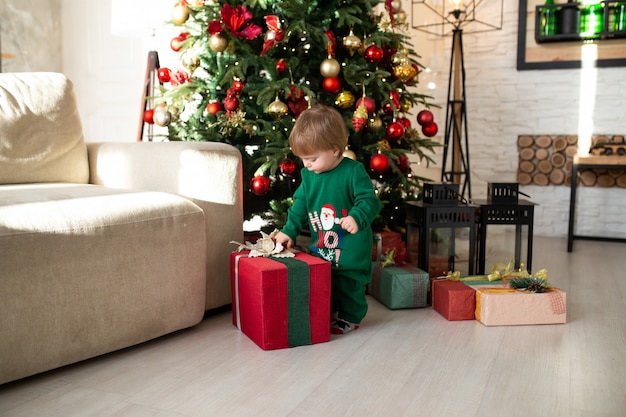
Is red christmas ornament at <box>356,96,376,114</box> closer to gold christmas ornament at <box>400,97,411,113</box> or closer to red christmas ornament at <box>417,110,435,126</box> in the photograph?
gold christmas ornament at <box>400,97,411,113</box>

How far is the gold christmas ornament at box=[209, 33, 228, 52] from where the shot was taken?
250 centimetres

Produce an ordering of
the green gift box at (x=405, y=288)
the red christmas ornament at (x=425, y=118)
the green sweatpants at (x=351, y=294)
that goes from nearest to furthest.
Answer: the green sweatpants at (x=351, y=294) → the green gift box at (x=405, y=288) → the red christmas ornament at (x=425, y=118)

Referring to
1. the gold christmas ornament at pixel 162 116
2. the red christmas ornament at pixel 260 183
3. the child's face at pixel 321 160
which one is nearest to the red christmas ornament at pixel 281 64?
the red christmas ornament at pixel 260 183

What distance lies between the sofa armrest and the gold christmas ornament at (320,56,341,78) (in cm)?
61

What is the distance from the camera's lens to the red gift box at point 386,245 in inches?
101

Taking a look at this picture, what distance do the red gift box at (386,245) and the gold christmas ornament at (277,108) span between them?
0.67 m

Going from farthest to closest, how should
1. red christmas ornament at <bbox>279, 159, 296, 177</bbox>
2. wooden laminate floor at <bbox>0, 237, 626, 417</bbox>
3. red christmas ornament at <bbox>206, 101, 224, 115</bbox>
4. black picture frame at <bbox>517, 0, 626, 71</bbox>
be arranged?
A: black picture frame at <bbox>517, 0, 626, 71</bbox>, red christmas ornament at <bbox>206, 101, 224, 115</bbox>, red christmas ornament at <bbox>279, 159, 296, 177</bbox>, wooden laminate floor at <bbox>0, 237, 626, 417</bbox>

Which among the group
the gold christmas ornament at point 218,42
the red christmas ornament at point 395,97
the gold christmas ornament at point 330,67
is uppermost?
the gold christmas ornament at point 218,42

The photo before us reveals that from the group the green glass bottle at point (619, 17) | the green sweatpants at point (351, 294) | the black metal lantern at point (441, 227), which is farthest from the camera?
the green glass bottle at point (619, 17)

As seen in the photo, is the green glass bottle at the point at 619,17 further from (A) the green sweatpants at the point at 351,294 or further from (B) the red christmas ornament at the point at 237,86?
(A) the green sweatpants at the point at 351,294

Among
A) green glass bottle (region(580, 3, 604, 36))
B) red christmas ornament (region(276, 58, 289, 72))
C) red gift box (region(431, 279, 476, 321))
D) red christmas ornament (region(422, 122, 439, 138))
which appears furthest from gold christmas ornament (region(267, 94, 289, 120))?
green glass bottle (region(580, 3, 604, 36))

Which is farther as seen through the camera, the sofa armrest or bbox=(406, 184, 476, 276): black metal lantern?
bbox=(406, 184, 476, 276): black metal lantern

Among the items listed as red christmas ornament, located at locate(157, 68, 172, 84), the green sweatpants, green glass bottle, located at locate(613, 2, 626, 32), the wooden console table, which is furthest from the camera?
green glass bottle, located at locate(613, 2, 626, 32)

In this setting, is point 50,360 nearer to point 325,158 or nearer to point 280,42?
point 325,158
